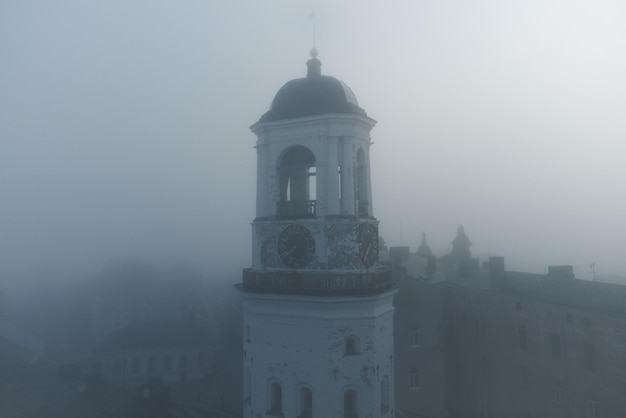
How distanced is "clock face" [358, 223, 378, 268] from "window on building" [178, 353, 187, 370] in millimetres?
37309

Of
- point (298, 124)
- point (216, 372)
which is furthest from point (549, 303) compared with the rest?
point (216, 372)

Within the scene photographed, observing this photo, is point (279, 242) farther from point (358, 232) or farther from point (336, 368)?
point (336, 368)

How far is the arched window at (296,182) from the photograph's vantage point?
1522cm

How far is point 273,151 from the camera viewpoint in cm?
1556

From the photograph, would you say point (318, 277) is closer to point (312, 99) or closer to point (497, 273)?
point (312, 99)

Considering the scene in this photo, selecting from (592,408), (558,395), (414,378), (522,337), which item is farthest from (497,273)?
(592,408)

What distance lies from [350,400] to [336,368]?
116 cm

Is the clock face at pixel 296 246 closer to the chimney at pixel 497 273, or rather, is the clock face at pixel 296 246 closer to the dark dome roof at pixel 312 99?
the dark dome roof at pixel 312 99

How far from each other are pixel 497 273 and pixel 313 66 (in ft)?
66.7

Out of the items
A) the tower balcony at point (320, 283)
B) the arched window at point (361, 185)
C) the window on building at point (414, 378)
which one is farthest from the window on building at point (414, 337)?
the arched window at point (361, 185)

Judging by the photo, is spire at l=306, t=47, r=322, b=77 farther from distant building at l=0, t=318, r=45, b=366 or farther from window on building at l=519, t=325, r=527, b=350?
distant building at l=0, t=318, r=45, b=366

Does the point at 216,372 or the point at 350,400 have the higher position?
the point at 350,400

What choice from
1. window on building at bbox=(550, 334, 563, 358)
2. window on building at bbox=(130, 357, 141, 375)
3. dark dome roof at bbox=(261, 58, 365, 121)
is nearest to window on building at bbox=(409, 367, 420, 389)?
window on building at bbox=(550, 334, 563, 358)

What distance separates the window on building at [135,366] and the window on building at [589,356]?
38.0 meters
